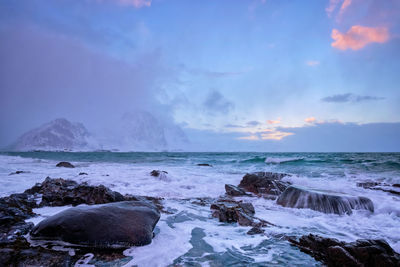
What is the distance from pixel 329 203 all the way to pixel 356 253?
12.4ft

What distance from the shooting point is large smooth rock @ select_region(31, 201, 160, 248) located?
2.99 meters

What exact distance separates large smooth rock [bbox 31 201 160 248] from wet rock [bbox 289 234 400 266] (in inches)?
101

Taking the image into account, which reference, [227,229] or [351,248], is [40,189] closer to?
[227,229]

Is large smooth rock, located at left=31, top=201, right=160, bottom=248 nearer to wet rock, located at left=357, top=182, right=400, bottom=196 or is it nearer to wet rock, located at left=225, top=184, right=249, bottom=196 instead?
wet rock, located at left=225, top=184, right=249, bottom=196

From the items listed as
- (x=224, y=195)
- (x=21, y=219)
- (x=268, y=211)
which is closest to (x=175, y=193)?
(x=224, y=195)

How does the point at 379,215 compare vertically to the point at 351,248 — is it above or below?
below

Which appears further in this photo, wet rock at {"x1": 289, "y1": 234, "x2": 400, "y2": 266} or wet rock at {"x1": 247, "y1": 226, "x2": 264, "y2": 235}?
wet rock at {"x1": 247, "y1": 226, "x2": 264, "y2": 235}

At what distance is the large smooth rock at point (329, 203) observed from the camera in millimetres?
5801

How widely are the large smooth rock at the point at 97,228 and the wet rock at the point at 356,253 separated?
2.56m

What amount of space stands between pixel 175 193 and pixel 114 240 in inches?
203

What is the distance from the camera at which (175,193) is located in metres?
8.14

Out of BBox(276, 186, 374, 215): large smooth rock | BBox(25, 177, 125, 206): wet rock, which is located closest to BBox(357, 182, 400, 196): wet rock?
BBox(276, 186, 374, 215): large smooth rock

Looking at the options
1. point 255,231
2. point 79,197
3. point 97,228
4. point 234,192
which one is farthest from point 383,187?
point 79,197

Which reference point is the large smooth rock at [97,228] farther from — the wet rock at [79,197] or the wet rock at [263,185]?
the wet rock at [263,185]
